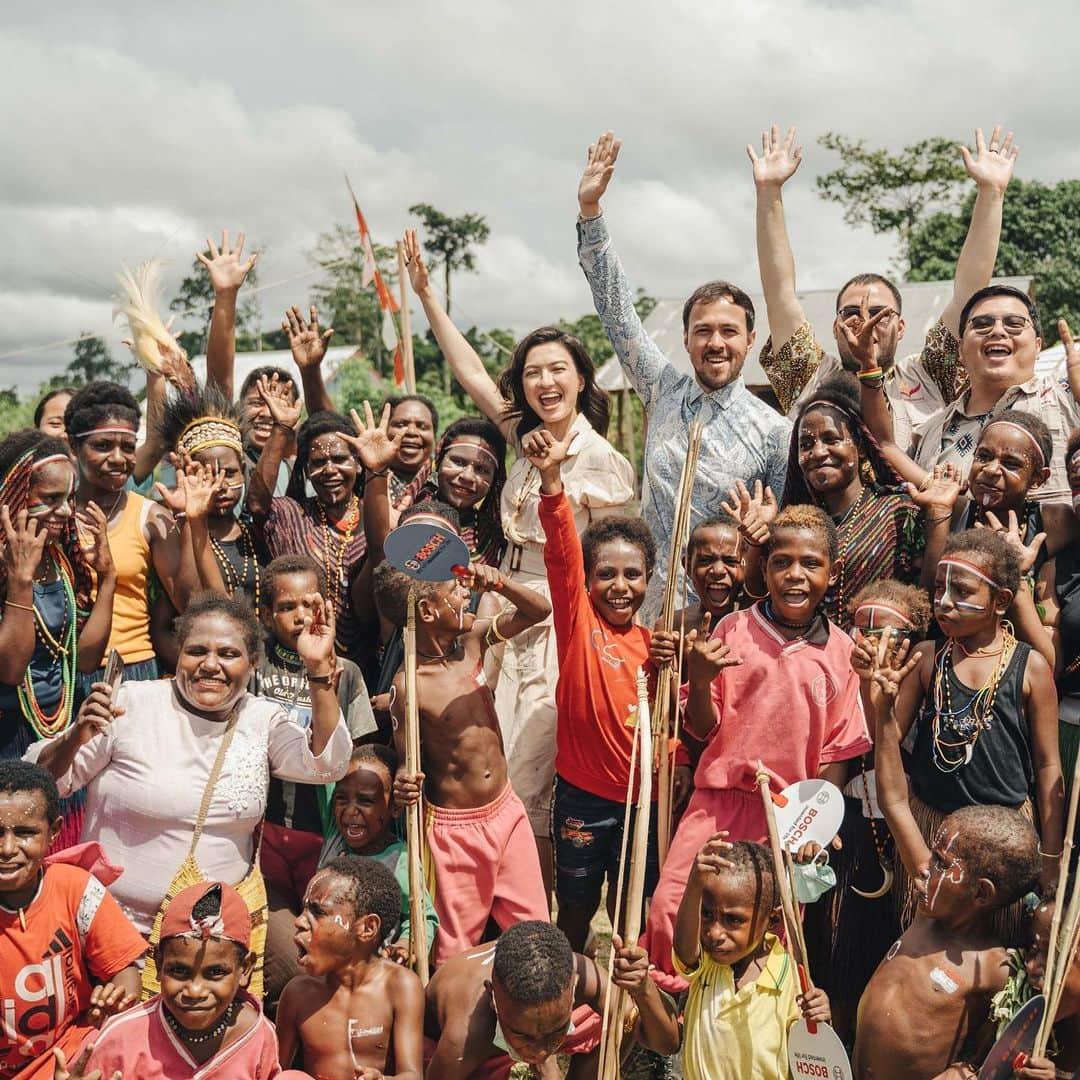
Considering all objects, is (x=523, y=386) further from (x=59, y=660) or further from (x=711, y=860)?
(x=711, y=860)

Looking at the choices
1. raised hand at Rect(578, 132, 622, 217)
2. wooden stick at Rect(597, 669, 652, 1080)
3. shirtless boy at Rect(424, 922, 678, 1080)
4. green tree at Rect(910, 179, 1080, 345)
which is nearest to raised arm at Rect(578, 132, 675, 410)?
raised hand at Rect(578, 132, 622, 217)

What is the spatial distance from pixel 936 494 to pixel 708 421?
942mm

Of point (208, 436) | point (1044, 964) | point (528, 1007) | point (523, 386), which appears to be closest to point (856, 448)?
point (523, 386)

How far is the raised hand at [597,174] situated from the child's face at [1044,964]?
124 inches

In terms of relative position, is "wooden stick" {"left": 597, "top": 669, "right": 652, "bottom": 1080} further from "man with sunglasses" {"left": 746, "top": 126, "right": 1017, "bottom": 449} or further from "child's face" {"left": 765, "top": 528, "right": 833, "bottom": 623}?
"man with sunglasses" {"left": 746, "top": 126, "right": 1017, "bottom": 449}

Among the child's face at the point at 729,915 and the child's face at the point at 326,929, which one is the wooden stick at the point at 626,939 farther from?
the child's face at the point at 326,929

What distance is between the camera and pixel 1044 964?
3178 millimetres

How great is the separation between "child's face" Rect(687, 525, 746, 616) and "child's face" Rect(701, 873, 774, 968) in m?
1.30

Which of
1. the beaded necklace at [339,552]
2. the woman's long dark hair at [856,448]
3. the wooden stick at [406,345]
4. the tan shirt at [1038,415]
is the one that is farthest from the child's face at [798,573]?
the wooden stick at [406,345]

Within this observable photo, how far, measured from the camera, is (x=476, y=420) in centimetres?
541

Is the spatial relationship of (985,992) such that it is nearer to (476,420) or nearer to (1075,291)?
(476,420)

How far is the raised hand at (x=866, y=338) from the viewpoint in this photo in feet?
14.9

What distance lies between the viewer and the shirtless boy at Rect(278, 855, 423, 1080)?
354cm

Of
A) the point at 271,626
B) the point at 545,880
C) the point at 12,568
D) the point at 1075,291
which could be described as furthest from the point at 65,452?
the point at 1075,291
